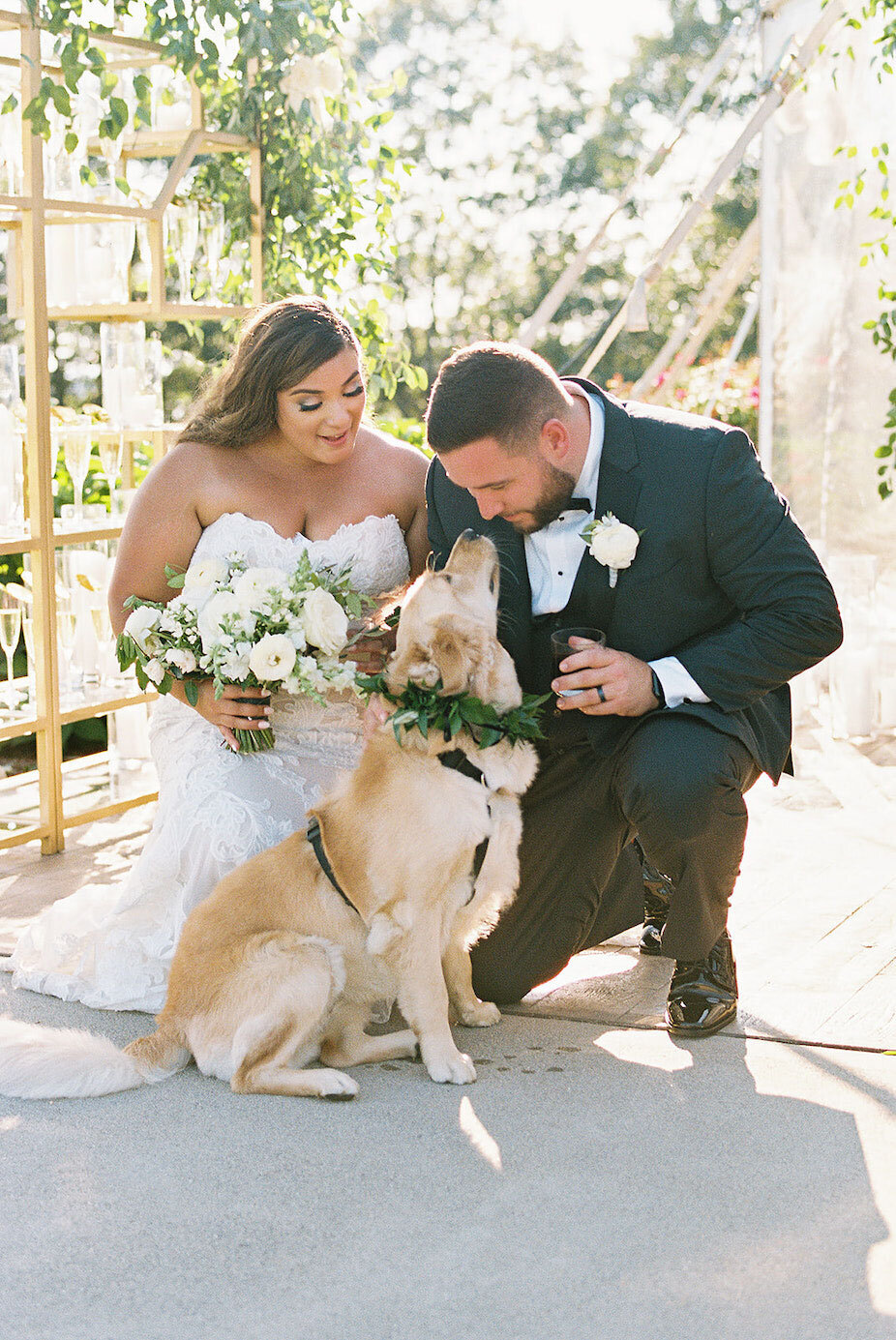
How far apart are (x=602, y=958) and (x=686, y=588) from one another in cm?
107

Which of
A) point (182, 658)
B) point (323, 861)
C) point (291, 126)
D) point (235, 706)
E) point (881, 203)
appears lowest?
point (323, 861)

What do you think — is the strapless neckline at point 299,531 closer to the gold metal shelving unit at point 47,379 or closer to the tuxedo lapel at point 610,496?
the tuxedo lapel at point 610,496

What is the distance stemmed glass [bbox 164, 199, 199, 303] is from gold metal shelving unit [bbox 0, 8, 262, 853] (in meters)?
0.15

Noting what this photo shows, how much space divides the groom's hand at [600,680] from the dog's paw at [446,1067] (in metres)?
0.76

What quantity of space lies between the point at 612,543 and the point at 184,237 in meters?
3.05

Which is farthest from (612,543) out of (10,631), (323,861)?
(10,631)

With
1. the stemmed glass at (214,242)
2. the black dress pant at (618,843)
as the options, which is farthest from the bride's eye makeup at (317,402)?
the stemmed glass at (214,242)

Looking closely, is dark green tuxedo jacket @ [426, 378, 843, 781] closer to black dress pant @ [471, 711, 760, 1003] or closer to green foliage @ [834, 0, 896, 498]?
black dress pant @ [471, 711, 760, 1003]

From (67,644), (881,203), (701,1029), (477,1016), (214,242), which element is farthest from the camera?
(881,203)

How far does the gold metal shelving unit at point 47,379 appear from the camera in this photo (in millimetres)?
4371

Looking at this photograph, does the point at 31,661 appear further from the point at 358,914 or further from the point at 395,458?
the point at 358,914

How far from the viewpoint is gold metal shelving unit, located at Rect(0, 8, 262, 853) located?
4.37 meters

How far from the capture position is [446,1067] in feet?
9.29

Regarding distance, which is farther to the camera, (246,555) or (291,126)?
(291,126)
